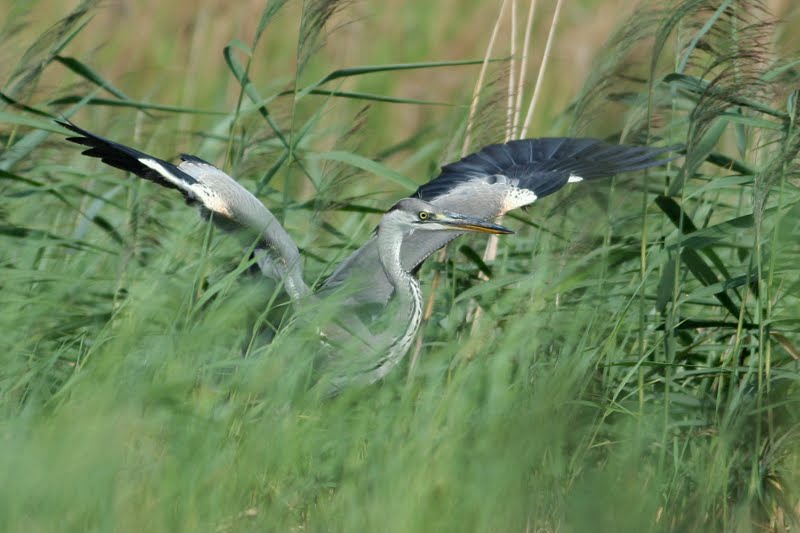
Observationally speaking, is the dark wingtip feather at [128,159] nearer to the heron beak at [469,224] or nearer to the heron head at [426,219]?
the heron head at [426,219]

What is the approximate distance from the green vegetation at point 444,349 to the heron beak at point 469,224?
0.49 feet

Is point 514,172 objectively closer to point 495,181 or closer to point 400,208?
point 495,181

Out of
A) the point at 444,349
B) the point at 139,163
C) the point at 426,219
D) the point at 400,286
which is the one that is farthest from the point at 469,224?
the point at 139,163

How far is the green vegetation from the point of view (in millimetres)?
2578

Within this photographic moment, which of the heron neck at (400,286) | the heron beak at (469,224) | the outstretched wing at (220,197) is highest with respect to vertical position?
the outstretched wing at (220,197)

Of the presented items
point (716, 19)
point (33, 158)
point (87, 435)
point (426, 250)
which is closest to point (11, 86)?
point (33, 158)

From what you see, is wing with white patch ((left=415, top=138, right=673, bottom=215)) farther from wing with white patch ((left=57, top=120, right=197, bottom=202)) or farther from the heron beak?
wing with white patch ((left=57, top=120, right=197, bottom=202))

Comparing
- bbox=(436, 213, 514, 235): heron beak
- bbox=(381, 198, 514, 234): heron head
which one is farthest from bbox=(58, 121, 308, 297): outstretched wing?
bbox=(436, 213, 514, 235): heron beak

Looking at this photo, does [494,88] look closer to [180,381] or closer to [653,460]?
[653,460]

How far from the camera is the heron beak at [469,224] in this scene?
4125mm

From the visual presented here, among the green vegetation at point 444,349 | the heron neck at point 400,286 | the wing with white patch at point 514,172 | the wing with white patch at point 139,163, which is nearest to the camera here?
the green vegetation at point 444,349

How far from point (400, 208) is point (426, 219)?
0.10 metres

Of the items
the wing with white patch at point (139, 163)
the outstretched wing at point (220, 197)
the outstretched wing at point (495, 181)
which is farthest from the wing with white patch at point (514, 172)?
the wing with white patch at point (139, 163)

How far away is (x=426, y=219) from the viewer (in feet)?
13.9
